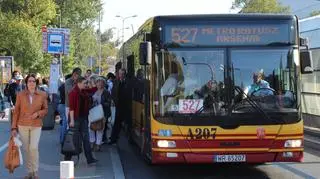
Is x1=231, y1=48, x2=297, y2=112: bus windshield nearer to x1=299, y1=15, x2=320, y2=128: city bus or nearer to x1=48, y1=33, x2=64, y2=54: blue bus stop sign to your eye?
x1=299, y1=15, x2=320, y2=128: city bus

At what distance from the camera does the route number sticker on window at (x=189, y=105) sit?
32.0 ft

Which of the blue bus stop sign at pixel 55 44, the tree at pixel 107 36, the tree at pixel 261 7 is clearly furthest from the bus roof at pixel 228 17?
the tree at pixel 107 36

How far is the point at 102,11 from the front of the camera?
75.6 m

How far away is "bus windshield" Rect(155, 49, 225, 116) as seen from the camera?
9.78 meters

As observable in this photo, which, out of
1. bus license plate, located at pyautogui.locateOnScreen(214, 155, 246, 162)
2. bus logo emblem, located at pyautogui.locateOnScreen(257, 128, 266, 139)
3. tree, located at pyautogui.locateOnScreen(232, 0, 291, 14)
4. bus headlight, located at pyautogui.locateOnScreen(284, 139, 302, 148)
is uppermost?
tree, located at pyautogui.locateOnScreen(232, 0, 291, 14)

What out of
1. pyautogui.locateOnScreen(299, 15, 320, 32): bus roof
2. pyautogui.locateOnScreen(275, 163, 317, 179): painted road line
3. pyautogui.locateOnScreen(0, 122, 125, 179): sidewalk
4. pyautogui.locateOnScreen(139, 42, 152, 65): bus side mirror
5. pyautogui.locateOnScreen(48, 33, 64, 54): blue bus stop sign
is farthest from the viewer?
pyautogui.locateOnScreen(48, 33, 64, 54): blue bus stop sign

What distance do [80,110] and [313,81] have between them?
10.4 m

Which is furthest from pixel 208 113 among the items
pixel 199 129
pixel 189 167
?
pixel 189 167

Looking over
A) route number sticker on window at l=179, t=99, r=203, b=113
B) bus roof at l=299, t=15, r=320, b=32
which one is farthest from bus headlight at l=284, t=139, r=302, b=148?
bus roof at l=299, t=15, r=320, b=32

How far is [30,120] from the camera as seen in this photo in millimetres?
9969

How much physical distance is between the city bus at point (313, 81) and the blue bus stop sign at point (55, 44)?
837 cm

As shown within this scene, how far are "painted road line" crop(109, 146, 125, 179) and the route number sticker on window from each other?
1.74 meters

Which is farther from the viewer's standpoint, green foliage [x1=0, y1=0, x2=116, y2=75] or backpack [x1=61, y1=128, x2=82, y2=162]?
green foliage [x1=0, y1=0, x2=116, y2=75]

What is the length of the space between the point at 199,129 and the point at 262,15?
6.79 ft
